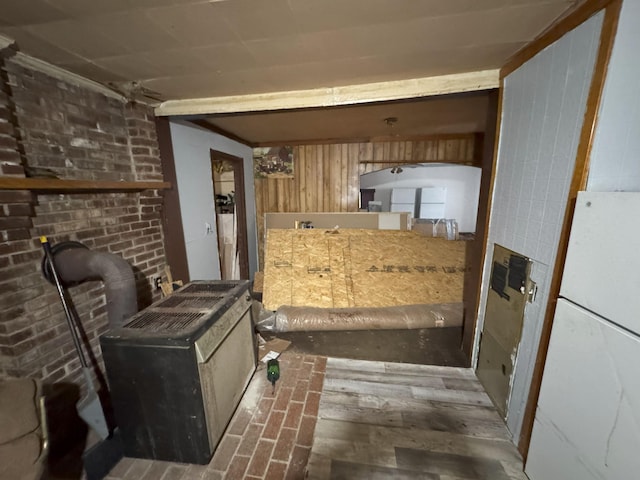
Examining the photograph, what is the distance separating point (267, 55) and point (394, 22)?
0.80 metres

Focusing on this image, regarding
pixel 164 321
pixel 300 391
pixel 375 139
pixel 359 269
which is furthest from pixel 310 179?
pixel 164 321

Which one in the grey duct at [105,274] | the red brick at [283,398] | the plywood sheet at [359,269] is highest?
the grey duct at [105,274]

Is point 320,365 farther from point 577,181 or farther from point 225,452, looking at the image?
point 577,181

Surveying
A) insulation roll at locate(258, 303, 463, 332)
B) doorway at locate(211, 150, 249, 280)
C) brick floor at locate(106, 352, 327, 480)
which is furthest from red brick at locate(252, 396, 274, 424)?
doorway at locate(211, 150, 249, 280)

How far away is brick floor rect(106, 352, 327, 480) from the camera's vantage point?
149cm

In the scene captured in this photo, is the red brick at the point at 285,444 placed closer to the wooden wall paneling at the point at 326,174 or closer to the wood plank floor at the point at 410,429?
the wood plank floor at the point at 410,429

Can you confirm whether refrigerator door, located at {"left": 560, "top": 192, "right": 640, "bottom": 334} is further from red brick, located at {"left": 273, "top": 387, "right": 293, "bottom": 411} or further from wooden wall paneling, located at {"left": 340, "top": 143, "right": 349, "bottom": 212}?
wooden wall paneling, located at {"left": 340, "top": 143, "right": 349, "bottom": 212}

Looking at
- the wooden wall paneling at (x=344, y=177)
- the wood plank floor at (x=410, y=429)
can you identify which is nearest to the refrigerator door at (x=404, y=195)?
the wooden wall paneling at (x=344, y=177)

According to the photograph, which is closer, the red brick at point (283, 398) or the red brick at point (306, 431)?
the red brick at point (306, 431)

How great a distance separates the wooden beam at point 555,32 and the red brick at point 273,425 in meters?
2.91

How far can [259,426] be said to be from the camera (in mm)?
1768

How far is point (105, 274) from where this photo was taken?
1651 millimetres

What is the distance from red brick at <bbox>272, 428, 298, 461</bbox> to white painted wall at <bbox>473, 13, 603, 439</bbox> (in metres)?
1.49

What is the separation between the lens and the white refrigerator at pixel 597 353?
899mm
